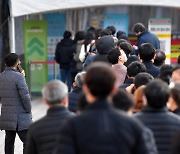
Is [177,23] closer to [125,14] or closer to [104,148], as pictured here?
[125,14]

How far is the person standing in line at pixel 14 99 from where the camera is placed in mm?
7656

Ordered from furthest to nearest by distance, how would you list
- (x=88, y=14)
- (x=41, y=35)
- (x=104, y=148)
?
(x=88, y=14) < (x=41, y=35) < (x=104, y=148)

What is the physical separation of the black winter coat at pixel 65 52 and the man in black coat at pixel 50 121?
9.45 meters

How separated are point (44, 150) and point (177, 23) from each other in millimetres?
13128

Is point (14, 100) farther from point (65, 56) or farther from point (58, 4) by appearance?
point (65, 56)

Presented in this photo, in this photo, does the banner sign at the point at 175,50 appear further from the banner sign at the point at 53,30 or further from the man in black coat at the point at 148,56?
the man in black coat at the point at 148,56

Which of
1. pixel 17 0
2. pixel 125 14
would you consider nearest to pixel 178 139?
pixel 17 0

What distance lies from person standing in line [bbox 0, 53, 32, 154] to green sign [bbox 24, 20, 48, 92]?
23.8ft

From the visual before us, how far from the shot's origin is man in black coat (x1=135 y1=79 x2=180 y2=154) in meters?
4.53

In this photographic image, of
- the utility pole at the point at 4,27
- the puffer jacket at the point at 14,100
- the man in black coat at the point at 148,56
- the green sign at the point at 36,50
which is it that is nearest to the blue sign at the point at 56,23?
the green sign at the point at 36,50

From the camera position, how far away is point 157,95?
452 centimetres

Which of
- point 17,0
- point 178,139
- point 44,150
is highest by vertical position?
point 17,0

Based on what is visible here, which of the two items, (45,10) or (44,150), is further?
(45,10)

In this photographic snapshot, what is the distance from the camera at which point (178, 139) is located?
3904mm
